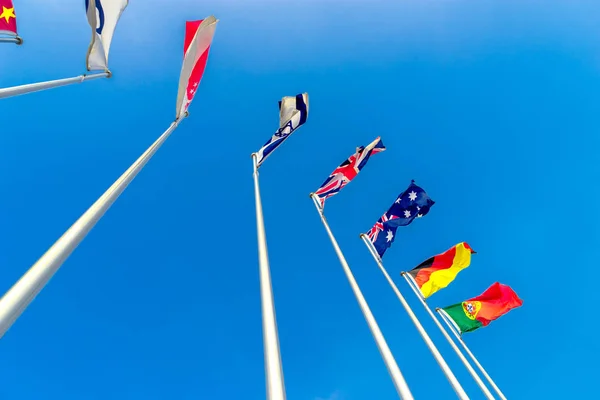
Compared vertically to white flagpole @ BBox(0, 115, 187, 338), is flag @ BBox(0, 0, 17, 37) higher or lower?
higher

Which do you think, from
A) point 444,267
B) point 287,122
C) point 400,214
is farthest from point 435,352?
point 287,122

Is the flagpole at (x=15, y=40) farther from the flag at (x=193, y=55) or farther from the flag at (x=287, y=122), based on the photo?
the flag at (x=287, y=122)

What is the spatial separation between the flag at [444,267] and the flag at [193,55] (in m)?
10.3

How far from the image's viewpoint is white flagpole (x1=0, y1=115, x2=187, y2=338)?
9.34 feet

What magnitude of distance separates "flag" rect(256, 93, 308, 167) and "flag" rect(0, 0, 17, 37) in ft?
24.7

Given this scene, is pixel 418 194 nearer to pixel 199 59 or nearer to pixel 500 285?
pixel 500 285

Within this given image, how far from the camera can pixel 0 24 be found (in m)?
9.66

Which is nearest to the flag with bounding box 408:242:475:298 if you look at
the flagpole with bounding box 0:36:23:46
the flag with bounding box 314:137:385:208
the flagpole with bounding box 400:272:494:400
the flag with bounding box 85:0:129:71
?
the flagpole with bounding box 400:272:494:400

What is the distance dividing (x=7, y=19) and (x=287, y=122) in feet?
26.9

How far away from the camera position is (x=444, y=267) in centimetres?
1320

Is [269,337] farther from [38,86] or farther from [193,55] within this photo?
[38,86]

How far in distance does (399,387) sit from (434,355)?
16.5 feet

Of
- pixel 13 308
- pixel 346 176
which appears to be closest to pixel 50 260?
pixel 13 308

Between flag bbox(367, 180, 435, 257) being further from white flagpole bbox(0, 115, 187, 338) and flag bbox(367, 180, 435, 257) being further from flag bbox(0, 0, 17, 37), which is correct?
flag bbox(0, 0, 17, 37)
